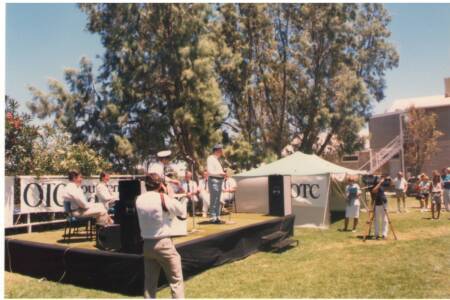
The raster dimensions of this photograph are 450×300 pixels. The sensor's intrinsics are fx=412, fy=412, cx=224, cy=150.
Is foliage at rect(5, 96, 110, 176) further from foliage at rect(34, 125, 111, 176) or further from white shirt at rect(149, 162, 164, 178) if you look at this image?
white shirt at rect(149, 162, 164, 178)

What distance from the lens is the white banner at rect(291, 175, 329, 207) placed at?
482 inches

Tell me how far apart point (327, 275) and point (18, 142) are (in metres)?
9.11

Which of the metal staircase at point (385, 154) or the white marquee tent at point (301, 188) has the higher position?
the metal staircase at point (385, 154)

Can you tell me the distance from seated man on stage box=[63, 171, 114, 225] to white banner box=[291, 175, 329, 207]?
6818 mm

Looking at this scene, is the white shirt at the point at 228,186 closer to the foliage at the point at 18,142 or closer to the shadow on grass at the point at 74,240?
the shadow on grass at the point at 74,240

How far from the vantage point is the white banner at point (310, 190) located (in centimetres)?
1225

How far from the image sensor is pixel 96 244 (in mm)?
6824

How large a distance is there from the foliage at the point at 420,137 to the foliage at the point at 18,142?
24573 mm

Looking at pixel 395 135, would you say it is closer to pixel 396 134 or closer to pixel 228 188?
pixel 396 134

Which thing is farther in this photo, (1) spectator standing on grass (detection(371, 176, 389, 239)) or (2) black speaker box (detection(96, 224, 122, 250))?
(1) spectator standing on grass (detection(371, 176, 389, 239))

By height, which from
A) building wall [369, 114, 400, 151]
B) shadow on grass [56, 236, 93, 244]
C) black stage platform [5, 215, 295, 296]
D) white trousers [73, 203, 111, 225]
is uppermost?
building wall [369, 114, 400, 151]

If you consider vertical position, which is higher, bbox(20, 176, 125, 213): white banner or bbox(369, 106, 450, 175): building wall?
bbox(369, 106, 450, 175): building wall

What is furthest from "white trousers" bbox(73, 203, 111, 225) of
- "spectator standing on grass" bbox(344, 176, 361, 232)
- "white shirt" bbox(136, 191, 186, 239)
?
"spectator standing on grass" bbox(344, 176, 361, 232)

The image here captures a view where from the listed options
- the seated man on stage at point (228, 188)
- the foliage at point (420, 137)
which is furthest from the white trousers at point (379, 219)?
the foliage at point (420, 137)
